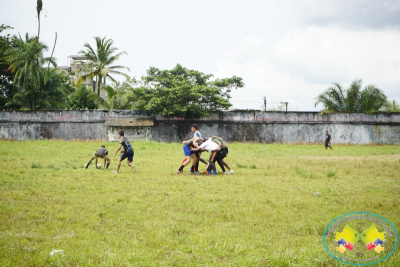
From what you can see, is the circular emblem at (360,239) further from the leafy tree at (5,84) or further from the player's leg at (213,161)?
the leafy tree at (5,84)

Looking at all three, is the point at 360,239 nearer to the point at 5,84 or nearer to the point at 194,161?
the point at 194,161

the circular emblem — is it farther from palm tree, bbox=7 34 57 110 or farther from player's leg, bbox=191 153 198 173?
palm tree, bbox=7 34 57 110

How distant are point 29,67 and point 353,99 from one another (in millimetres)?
28756

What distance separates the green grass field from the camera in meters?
4.64

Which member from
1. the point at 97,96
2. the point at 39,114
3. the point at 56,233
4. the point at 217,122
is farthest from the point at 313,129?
the point at 56,233

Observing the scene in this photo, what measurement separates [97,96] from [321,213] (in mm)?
30713

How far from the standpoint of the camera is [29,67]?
31594 millimetres

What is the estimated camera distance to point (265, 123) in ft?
98.8

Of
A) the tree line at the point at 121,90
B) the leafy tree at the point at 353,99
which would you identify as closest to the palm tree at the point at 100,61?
the tree line at the point at 121,90

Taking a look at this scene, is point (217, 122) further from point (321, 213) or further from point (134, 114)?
point (321, 213)

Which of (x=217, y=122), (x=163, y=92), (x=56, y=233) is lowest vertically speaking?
(x=56, y=233)

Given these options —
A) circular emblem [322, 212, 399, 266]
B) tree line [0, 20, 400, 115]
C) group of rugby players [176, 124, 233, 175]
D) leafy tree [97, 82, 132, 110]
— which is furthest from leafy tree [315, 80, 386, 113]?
circular emblem [322, 212, 399, 266]

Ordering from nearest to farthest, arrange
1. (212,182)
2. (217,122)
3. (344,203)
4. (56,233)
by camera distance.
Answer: (56,233) < (344,203) < (212,182) < (217,122)

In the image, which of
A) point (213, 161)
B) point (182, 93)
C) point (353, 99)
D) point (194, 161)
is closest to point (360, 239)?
point (213, 161)
